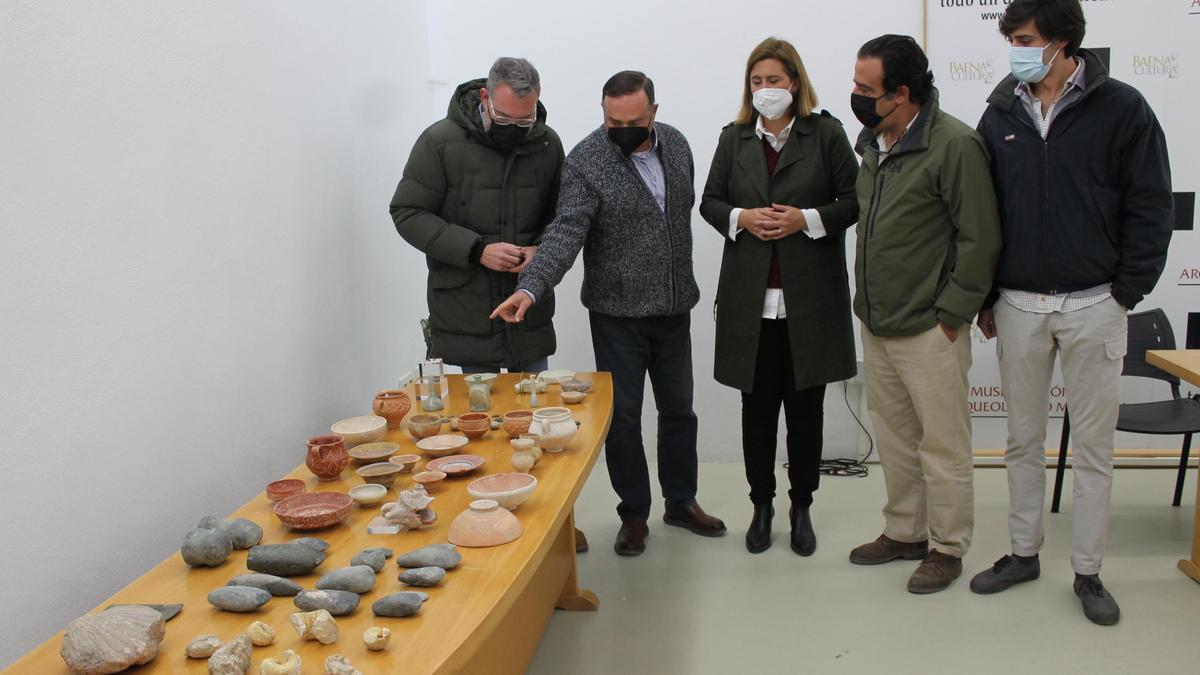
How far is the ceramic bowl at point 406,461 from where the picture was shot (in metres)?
2.07

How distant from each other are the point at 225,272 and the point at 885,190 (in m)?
1.94

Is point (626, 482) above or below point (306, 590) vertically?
below

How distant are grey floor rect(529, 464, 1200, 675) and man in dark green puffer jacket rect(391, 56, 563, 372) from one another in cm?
90

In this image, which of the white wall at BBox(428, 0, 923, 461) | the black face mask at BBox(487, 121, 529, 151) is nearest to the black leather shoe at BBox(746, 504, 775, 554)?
the white wall at BBox(428, 0, 923, 461)

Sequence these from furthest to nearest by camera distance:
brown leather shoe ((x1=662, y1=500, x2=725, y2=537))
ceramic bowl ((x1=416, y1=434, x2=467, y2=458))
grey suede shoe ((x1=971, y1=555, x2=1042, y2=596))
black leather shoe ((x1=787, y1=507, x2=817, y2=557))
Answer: brown leather shoe ((x1=662, y1=500, x2=725, y2=537)) → black leather shoe ((x1=787, y1=507, x2=817, y2=557)) → grey suede shoe ((x1=971, y1=555, x2=1042, y2=596)) → ceramic bowl ((x1=416, y1=434, x2=467, y2=458))

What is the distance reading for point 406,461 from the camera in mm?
2084

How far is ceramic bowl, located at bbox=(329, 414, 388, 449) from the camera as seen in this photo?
227 cm

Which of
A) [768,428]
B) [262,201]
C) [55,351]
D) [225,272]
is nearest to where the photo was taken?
[55,351]

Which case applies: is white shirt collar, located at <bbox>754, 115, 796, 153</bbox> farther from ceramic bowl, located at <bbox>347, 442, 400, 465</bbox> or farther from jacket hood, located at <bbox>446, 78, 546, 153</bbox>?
ceramic bowl, located at <bbox>347, 442, 400, 465</bbox>

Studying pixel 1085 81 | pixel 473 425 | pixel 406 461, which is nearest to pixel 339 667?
pixel 406 461

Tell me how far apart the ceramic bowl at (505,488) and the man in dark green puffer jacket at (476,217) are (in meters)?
1.12

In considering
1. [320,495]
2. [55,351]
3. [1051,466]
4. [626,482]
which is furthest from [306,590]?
[1051,466]

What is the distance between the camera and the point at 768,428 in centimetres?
331

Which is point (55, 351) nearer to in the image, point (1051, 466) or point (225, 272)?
point (225, 272)
